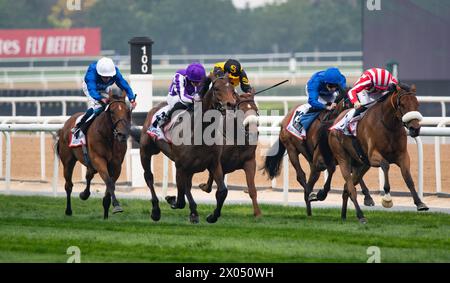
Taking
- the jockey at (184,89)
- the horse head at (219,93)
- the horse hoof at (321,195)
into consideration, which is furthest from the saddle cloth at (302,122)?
the horse head at (219,93)

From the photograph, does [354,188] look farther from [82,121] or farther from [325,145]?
[82,121]

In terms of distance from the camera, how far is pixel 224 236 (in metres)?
9.40

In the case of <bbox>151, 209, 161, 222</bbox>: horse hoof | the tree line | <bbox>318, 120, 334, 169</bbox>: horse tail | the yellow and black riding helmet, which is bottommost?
<bbox>151, 209, 161, 222</bbox>: horse hoof

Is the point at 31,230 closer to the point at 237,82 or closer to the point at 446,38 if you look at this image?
the point at 237,82

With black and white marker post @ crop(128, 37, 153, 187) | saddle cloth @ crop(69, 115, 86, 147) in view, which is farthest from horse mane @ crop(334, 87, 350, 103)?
black and white marker post @ crop(128, 37, 153, 187)

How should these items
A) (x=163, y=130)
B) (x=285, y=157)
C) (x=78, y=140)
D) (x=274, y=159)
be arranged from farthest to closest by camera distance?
(x=285, y=157)
(x=274, y=159)
(x=78, y=140)
(x=163, y=130)

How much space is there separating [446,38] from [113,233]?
37.4 feet

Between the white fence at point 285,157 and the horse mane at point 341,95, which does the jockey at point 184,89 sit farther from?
the white fence at point 285,157

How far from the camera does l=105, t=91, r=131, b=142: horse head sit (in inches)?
419

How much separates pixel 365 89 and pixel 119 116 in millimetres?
2192

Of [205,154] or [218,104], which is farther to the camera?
[205,154]

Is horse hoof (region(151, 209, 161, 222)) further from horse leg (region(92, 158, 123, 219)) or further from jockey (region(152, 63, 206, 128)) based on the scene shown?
jockey (region(152, 63, 206, 128))

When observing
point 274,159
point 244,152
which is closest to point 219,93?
point 244,152
